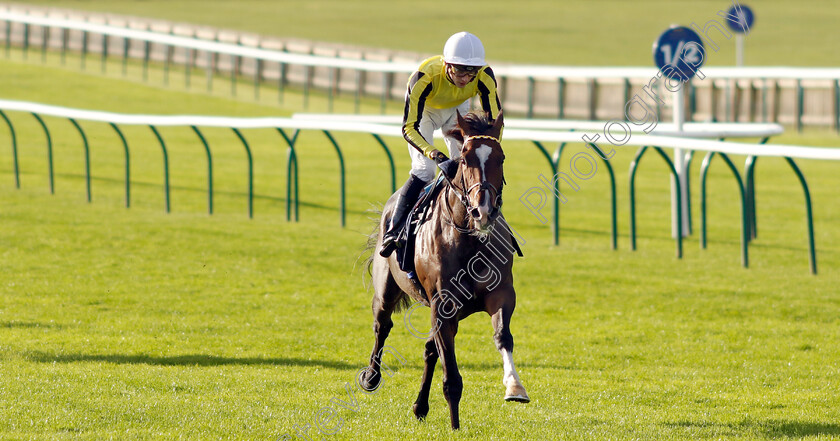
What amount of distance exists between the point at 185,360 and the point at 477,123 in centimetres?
302

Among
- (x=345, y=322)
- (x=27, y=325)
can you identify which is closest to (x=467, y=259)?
(x=345, y=322)

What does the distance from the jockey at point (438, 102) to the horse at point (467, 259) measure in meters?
0.25

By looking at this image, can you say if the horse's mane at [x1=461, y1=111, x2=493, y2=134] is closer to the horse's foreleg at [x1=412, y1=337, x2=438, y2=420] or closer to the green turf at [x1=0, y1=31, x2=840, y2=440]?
the horse's foreleg at [x1=412, y1=337, x2=438, y2=420]

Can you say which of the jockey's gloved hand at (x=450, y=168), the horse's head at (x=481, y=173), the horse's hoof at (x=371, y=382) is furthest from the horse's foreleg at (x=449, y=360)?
the horse's hoof at (x=371, y=382)

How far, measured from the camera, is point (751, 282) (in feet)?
32.9

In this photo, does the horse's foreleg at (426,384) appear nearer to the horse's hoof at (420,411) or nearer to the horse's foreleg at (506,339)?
the horse's hoof at (420,411)

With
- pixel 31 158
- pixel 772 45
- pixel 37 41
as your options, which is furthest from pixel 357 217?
pixel 772 45

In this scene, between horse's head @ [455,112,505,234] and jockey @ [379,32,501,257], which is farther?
jockey @ [379,32,501,257]

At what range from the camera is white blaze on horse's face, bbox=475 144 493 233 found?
16.9 ft

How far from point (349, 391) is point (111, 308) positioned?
3.10m

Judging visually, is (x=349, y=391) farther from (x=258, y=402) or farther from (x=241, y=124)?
(x=241, y=124)

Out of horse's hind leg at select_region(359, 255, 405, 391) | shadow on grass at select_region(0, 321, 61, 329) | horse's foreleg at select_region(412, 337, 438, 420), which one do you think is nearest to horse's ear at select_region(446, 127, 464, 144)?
horse's foreleg at select_region(412, 337, 438, 420)

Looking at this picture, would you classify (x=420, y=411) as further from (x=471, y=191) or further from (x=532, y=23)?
(x=532, y=23)

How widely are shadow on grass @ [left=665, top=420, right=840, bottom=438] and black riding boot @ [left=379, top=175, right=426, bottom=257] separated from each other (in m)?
1.80
